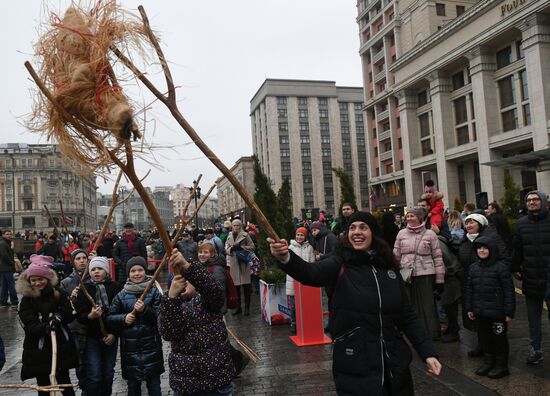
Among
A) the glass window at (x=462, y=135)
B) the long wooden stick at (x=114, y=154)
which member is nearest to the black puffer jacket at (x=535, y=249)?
the long wooden stick at (x=114, y=154)

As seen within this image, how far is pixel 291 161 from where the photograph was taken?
107438mm

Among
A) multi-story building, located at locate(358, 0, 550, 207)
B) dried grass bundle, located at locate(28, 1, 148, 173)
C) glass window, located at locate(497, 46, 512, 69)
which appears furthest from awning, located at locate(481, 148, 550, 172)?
dried grass bundle, located at locate(28, 1, 148, 173)

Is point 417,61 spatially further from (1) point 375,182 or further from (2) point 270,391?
(2) point 270,391

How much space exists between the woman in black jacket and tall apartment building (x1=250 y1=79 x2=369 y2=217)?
97750mm

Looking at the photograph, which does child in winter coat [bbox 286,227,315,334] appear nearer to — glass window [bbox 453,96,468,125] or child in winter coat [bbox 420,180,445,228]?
child in winter coat [bbox 420,180,445,228]

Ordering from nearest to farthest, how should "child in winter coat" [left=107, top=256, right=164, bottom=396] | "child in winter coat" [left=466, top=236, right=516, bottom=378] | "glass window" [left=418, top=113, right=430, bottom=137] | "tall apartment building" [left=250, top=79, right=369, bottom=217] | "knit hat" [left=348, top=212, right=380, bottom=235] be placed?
"knit hat" [left=348, top=212, right=380, bottom=235], "child in winter coat" [left=107, top=256, right=164, bottom=396], "child in winter coat" [left=466, top=236, right=516, bottom=378], "glass window" [left=418, top=113, right=430, bottom=137], "tall apartment building" [left=250, top=79, right=369, bottom=217]

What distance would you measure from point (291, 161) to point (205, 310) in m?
104

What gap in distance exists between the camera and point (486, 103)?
38.8m

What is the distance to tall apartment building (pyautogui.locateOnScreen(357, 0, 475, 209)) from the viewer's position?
51.6 meters

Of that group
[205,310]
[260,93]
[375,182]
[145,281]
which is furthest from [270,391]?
[260,93]

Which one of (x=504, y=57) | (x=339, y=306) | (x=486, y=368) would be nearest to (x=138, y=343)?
(x=339, y=306)

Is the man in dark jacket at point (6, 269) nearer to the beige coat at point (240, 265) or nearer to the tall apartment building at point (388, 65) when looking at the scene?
the beige coat at point (240, 265)

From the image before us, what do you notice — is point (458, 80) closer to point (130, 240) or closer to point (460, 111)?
point (460, 111)

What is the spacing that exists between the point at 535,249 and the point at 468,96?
4139cm
